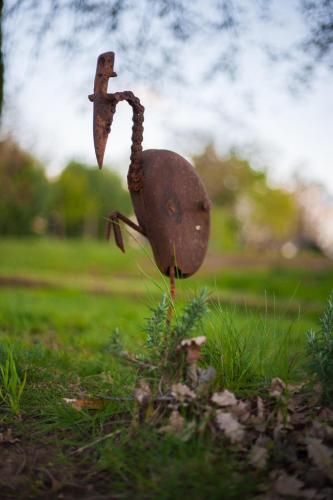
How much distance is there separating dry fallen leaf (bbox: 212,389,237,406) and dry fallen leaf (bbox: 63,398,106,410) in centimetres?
56

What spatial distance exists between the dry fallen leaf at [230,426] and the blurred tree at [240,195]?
84.6ft

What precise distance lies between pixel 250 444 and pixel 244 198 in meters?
31.7

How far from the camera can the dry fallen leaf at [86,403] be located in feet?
6.53

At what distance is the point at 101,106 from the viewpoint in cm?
218

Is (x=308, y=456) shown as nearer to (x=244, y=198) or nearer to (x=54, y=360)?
(x=54, y=360)

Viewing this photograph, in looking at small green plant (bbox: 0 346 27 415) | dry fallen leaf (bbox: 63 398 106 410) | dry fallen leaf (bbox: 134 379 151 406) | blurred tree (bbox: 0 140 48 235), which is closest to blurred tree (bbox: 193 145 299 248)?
blurred tree (bbox: 0 140 48 235)

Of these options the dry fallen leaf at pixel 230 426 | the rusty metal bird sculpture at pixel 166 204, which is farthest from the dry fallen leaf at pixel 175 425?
the rusty metal bird sculpture at pixel 166 204

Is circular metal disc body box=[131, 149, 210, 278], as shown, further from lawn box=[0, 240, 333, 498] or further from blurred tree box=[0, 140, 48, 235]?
blurred tree box=[0, 140, 48, 235]

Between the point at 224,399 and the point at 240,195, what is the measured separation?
1211 inches

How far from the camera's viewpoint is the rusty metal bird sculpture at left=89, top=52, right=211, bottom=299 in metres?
2.37

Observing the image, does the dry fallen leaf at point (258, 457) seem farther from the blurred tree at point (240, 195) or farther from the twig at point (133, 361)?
the blurred tree at point (240, 195)

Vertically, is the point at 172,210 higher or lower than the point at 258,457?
higher

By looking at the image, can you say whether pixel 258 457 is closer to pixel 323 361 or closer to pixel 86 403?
pixel 323 361

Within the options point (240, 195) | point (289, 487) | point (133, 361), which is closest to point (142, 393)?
point (133, 361)
